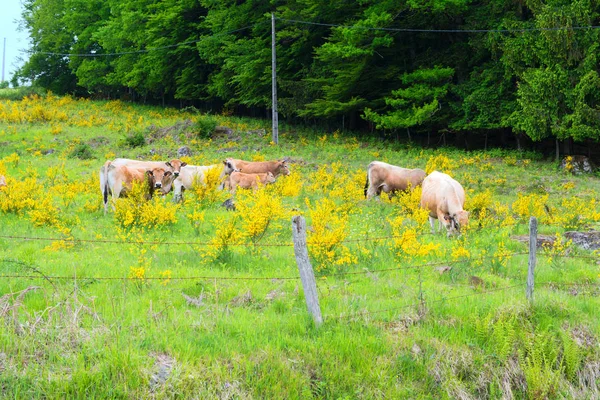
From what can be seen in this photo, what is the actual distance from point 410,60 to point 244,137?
10.6 m

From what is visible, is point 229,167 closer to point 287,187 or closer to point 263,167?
point 263,167

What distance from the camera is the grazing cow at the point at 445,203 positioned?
11.9 m

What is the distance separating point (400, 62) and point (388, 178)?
16.2m

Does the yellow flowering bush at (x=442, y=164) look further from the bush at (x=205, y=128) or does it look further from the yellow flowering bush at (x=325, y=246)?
the yellow flowering bush at (x=325, y=246)

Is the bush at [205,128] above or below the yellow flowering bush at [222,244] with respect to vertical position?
above

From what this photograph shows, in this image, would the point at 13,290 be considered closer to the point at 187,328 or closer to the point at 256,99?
the point at 187,328

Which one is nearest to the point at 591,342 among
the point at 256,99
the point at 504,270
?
the point at 504,270

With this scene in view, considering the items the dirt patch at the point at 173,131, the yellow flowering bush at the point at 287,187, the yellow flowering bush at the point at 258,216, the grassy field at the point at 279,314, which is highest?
the dirt patch at the point at 173,131

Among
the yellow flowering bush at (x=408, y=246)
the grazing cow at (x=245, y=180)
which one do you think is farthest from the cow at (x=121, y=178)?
the yellow flowering bush at (x=408, y=246)

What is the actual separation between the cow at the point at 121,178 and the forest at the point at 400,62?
16914mm

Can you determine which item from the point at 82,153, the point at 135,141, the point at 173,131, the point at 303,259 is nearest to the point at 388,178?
the point at 303,259

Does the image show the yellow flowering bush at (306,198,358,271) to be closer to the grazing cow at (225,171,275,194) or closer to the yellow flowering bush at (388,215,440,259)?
the yellow flowering bush at (388,215,440,259)

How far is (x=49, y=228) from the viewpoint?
11641mm

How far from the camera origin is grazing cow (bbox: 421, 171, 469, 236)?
11.9 m
